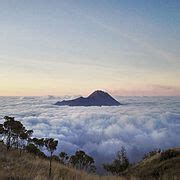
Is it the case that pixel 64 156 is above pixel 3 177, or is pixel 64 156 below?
below

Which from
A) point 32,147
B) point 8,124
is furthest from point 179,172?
point 32,147

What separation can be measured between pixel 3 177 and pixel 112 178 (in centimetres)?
392

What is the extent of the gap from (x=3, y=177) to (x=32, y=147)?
91.7ft

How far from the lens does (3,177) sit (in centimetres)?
1059

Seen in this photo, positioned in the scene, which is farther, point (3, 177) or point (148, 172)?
point (148, 172)

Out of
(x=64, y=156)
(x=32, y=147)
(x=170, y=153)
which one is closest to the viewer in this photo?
(x=170, y=153)

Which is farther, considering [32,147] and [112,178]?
[32,147]

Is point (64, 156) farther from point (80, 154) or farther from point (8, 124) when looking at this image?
point (8, 124)

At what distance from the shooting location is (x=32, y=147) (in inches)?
1496

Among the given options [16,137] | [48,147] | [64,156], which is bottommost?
[64,156]

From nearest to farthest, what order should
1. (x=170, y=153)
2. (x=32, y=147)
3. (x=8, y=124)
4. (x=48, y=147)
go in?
1. (x=48, y=147)
2. (x=170, y=153)
3. (x=8, y=124)
4. (x=32, y=147)

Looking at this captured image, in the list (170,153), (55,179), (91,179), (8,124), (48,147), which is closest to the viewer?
(55,179)

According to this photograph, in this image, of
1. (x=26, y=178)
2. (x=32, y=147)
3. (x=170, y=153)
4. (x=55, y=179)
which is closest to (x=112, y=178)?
(x=55, y=179)

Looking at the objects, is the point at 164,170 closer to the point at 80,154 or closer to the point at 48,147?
the point at 48,147
